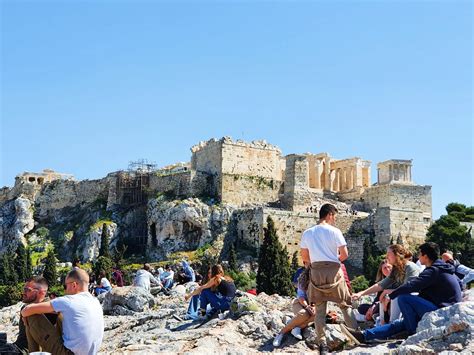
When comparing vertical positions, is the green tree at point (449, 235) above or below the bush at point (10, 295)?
above

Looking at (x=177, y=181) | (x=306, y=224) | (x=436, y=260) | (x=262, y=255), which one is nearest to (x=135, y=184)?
(x=177, y=181)

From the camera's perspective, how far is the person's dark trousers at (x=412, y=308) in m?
10.1

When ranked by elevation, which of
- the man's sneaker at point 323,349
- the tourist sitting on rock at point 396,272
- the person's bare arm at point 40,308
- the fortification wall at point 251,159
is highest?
the fortification wall at point 251,159

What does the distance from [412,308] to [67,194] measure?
169 feet

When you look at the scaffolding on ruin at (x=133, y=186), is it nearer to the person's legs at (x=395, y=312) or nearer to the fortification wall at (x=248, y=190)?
the fortification wall at (x=248, y=190)

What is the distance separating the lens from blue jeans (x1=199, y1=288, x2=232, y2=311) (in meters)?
13.8

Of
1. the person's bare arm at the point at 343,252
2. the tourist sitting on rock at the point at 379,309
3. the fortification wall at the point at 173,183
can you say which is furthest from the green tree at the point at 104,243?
the person's bare arm at the point at 343,252

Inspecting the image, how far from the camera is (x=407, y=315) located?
10188 millimetres

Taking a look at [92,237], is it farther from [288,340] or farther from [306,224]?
[288,340]

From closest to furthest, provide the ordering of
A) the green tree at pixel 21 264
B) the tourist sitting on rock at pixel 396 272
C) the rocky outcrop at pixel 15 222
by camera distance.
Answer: the tourist sitting on rock at pixel 396 272
the green tree at pixel 21 264
the rocky outcrop at pixel 15 222

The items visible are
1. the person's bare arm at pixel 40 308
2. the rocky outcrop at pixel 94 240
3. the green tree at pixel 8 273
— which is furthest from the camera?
the rocky outcrop at pixel 94 240

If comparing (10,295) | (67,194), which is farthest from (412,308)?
(67,194)

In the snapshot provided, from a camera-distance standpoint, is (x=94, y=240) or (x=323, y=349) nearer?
(x=323, y=349)

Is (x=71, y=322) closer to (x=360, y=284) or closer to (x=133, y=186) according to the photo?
(x=360, y=284)
